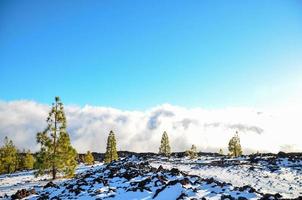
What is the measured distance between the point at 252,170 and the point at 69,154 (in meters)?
24.0

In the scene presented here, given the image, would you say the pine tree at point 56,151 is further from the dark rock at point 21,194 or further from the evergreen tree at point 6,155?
the evergreen tree at point 6,155

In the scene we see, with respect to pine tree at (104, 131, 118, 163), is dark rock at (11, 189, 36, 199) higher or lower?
lower

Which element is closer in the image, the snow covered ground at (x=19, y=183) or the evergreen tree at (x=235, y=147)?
the snow covered ground at (x=19, y=183)

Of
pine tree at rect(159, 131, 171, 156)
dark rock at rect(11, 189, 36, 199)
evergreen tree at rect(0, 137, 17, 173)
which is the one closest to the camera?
dark rock at rect(11, 189, 36, 199)

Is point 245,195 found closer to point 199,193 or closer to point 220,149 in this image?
point 199,193

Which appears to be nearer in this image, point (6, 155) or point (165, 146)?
point (6, 155)

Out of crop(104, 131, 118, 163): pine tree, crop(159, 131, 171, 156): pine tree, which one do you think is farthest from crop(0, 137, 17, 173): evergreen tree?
crop(159, 131, 171, 156): pine tree

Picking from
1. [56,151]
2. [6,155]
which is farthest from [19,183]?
[6,155]

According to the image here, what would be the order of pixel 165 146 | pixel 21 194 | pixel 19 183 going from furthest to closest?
1. pixel 165 146
2. pixel 19 183
3. pixel 21 194

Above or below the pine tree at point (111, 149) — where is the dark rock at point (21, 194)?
below

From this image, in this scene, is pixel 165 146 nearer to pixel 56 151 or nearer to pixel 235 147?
pixel 235 147

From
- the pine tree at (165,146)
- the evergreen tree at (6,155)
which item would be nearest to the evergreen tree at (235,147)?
the pine tree at (165,146)

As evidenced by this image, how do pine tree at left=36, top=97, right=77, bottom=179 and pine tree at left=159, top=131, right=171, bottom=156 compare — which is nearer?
pine tree at left=36, top=97, right=77, bottom=179

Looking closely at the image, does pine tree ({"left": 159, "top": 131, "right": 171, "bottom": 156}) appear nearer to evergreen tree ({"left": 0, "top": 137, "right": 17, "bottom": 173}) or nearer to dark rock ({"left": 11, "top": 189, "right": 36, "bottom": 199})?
evergreen tree ({"left": 0, "top": 137, "right": 17, "bottom": 173})
